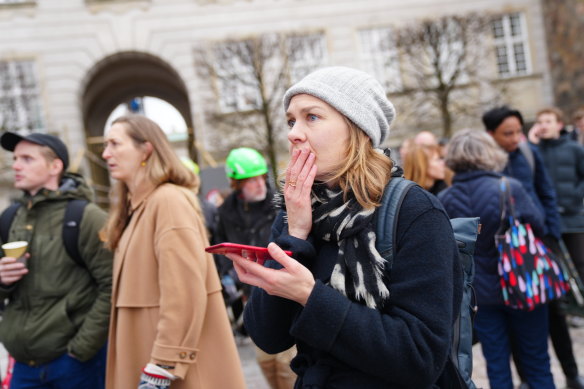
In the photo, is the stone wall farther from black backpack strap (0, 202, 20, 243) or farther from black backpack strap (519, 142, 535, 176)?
black backpack strap (0, 202, 20, 243)

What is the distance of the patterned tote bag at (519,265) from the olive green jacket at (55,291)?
7.65ft

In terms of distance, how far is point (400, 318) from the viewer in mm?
1433

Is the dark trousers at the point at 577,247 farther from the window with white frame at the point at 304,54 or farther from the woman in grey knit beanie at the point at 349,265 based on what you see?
the window with white frame at the point at 304,54

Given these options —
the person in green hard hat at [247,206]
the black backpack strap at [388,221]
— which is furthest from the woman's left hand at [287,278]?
the person in green hard hat at [247,206]

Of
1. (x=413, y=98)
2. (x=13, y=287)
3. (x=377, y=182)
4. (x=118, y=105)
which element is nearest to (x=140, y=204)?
(x=13, y=287)

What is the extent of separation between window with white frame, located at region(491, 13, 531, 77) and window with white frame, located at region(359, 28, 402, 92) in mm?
4017

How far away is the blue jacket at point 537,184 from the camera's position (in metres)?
4.41

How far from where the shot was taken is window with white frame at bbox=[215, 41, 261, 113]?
54.9ft

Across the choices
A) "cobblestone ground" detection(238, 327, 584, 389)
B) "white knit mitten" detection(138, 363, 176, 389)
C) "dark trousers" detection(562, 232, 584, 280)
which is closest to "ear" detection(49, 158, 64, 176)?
"white knit mitten" detection(138, 363, 176, 389)

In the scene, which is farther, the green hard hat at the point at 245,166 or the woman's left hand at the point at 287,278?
the green hard hat at the point at 245,166

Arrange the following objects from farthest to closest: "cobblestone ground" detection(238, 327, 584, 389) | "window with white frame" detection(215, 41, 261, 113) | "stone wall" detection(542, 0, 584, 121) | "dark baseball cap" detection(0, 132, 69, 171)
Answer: "stone wall" detection(542, 0, 584, 121), "window with white frame" detection(215, 41, 261, 113), "cobblestone ground" detection(238, 327, 584, 389), "dark baseball cap" detection(0, 132, 69, 171)

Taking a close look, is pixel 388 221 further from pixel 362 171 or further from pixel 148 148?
pixel 148 148

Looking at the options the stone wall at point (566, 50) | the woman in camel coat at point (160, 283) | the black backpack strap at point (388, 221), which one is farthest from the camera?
the stone wall at point (566, 50)

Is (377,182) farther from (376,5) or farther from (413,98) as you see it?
(376,5)
